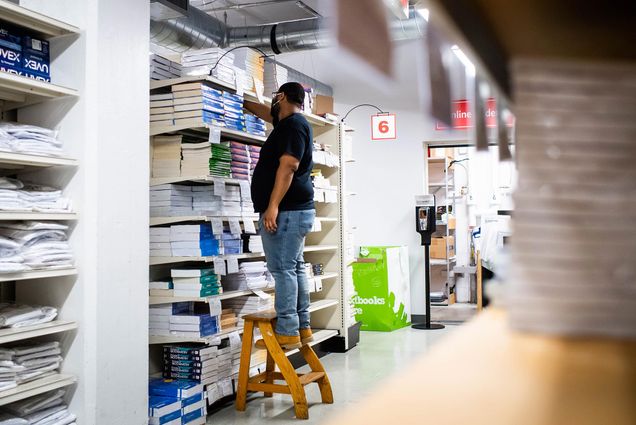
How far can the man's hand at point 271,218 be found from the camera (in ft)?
12.8

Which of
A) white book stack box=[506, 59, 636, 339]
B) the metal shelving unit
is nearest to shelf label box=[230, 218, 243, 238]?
white book stack box=[506, 59, 636, 339]

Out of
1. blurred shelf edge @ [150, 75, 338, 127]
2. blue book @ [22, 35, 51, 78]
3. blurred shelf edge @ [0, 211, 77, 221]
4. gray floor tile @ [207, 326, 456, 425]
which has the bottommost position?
gray floor tile @ [207, 326, 456, 425]

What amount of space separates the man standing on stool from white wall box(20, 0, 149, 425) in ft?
2.54

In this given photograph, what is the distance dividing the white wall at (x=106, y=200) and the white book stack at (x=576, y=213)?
2.89 metres

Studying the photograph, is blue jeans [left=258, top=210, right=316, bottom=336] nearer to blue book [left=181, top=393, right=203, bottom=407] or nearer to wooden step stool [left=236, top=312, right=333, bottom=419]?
wooden step stool [left=236, top=312, right=333, bottom=419]

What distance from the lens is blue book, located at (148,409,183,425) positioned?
3.65m

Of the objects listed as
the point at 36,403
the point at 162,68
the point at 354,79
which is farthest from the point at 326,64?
the point at 36,403

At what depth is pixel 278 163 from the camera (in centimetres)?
397

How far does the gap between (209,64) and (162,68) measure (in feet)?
1.04

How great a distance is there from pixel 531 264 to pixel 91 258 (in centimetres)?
291

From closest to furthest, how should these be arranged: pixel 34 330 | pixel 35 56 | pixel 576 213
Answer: pixel 576 213 < pixel 34 330 < pixel 35 56

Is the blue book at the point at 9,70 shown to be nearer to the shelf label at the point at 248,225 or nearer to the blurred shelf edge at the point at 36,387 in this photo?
the blurred shelf edge at the point at 36,387

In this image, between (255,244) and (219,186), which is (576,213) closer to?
(219,186)

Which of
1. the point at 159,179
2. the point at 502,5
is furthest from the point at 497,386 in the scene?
the point at 159,179
